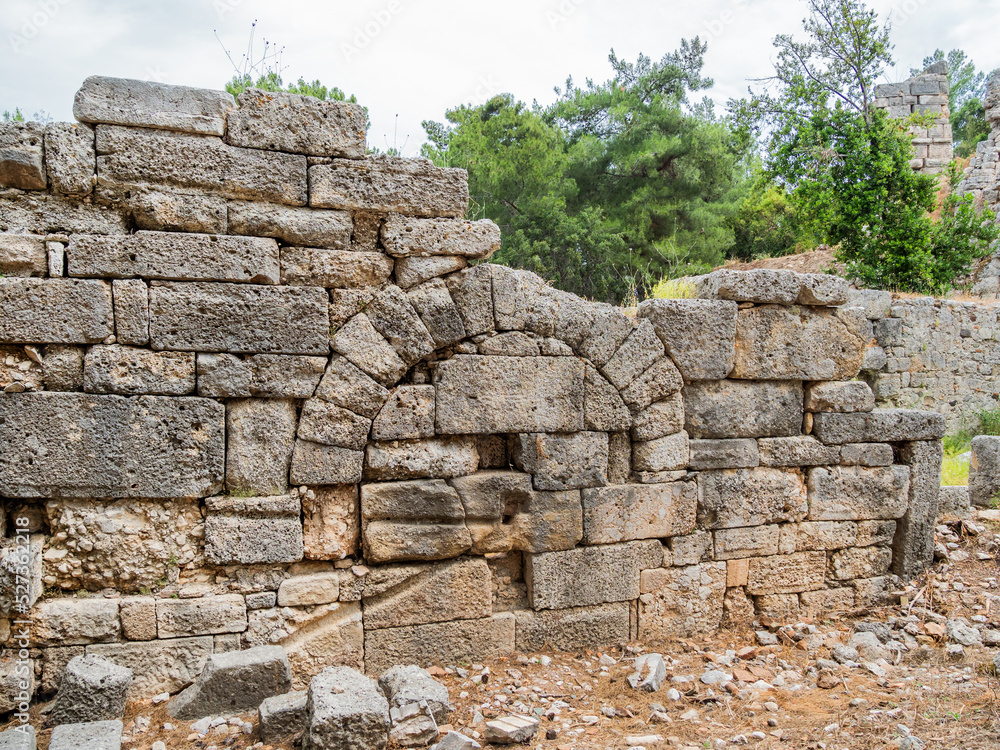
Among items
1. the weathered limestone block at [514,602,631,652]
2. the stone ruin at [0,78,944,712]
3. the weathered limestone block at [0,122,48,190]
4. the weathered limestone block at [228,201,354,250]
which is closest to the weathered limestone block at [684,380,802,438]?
the stone ruin at [0,78,944,712]

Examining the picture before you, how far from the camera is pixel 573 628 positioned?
458 cm

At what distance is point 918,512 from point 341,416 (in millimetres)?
4323

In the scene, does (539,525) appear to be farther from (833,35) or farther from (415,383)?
(833,35)

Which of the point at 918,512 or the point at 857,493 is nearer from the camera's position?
the point at 857,493

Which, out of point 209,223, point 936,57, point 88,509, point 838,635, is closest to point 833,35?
point 838,635

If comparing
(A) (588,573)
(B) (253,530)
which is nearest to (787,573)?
(A) (588,573)

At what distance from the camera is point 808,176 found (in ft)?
45.0

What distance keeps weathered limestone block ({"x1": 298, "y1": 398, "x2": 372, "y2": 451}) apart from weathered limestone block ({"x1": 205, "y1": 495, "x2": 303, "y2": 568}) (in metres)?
0.37

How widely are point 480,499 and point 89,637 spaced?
2.14 metres

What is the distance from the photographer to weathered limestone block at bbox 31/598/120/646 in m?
3.62

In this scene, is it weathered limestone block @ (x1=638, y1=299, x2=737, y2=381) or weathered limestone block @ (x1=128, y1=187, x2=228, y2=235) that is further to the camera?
weathered limestone block @ (x1=638, y1=299, x2=737, y2=381)

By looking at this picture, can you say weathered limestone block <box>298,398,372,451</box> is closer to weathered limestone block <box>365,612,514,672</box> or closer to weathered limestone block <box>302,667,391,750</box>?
weathered limestone block <box>365,612,514,672</box>

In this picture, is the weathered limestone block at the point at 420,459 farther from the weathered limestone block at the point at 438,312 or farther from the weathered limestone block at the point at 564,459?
the weathered limestone block at the point at 438,312

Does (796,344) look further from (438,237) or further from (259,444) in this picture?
(259,444)
